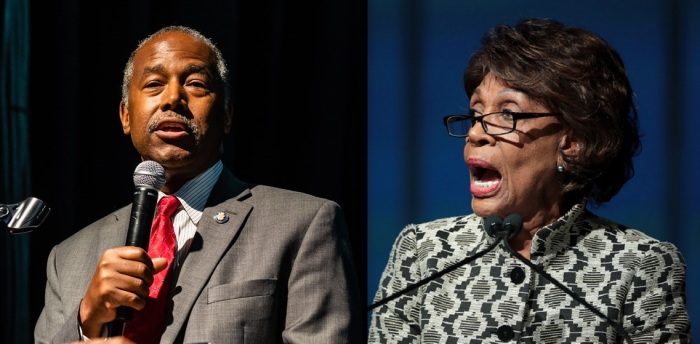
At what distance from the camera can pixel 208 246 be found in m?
2.26

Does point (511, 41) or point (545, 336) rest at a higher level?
point (511, 41)

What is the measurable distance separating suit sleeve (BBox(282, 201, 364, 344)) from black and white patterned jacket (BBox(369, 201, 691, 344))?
0.25m

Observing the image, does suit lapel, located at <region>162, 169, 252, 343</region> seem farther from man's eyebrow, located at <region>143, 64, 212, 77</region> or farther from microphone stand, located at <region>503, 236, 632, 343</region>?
microphone stand, located at <region>503, 236, 632, 343</region>

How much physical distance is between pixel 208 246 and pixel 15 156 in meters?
1.16

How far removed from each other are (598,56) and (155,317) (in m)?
1.14

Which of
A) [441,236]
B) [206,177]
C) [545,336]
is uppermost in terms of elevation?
[206,177]

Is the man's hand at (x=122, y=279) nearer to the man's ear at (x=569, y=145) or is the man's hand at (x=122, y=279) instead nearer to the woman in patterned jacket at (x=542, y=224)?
the woman in patterned jacket at (x=542, y=224)

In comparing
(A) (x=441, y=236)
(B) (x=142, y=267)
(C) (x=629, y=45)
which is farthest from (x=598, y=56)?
(B) (x=142, y=267)

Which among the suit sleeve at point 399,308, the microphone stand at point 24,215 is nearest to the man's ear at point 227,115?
the suit sleeve at point 399,308

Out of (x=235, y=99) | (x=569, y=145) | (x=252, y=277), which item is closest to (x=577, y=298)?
(x=569, y=145)

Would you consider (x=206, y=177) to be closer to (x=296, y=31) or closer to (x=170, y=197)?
(x=170, y=197)

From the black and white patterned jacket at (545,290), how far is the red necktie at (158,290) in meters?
0.53

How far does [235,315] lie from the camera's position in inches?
84.7

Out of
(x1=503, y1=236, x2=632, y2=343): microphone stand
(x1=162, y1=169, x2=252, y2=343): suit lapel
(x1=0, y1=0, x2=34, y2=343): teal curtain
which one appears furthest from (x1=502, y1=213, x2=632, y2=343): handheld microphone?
(x1=0, y1=0, x2=34, y2=343): teal curtain
